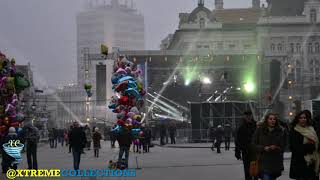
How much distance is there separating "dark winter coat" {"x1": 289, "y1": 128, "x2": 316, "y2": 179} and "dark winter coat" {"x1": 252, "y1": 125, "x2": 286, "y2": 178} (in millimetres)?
520

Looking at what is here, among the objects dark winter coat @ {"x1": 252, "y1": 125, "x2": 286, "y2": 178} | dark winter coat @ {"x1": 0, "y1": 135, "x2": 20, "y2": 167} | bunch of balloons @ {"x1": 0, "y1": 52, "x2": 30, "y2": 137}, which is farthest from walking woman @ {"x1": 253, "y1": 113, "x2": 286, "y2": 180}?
bunch of balloons @ {"x1": 0, "y1": 52, "x2": 30, "y2": 137}

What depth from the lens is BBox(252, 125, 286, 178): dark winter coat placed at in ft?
35.1

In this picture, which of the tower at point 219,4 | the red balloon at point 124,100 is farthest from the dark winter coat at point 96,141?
the tower at point 219,4

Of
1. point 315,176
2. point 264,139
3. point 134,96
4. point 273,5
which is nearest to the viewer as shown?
point 315,176

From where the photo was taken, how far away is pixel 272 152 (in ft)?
35.1

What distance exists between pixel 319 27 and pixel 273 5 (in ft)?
44.0

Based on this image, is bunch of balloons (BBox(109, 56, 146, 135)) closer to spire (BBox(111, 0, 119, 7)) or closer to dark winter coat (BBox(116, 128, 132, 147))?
dark winter coat (BBox(116, 128, 132, 147))

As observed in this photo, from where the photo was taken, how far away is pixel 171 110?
68.2m

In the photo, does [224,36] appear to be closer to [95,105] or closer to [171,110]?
[95,105]

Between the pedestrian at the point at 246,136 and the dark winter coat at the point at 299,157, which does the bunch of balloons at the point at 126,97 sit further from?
the dark winter coat at the point at 299,157

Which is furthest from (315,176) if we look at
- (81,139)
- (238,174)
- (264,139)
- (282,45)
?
(282,45)

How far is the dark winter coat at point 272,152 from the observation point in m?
10.7

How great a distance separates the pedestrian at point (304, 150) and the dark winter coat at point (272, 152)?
1.67ft

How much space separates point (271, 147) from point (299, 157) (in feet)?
2.15
